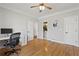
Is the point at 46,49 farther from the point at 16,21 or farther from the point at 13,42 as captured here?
the point at 16,21

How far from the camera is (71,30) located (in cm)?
213

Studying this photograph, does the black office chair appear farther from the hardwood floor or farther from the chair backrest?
the hardwood floor

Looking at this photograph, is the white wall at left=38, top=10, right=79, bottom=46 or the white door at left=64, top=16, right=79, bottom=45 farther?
the white wall at left=38, top=10, right=79, bottom=46

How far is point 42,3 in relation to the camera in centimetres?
198

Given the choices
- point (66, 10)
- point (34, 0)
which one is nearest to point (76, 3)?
point (66, 10)

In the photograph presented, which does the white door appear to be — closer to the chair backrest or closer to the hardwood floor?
the hardwood floor

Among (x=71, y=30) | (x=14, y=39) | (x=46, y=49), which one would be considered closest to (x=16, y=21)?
(x=14, y=39)

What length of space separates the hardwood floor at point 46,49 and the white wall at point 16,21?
0.19m

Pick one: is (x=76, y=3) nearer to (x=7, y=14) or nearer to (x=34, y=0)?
(x=34, y=0)

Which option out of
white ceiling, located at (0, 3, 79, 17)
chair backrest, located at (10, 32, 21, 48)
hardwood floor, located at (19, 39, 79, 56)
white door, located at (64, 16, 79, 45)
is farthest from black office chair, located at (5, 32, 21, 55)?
white door, located at (64, 16, 79, 45)

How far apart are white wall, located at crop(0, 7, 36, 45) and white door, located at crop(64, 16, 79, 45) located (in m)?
0.80

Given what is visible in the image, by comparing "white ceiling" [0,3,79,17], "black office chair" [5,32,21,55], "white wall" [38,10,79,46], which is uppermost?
"white ceiling" [0,3,79,17]

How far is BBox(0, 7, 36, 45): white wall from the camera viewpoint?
1971 mm

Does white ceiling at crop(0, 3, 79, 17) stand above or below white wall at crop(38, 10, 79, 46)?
above
